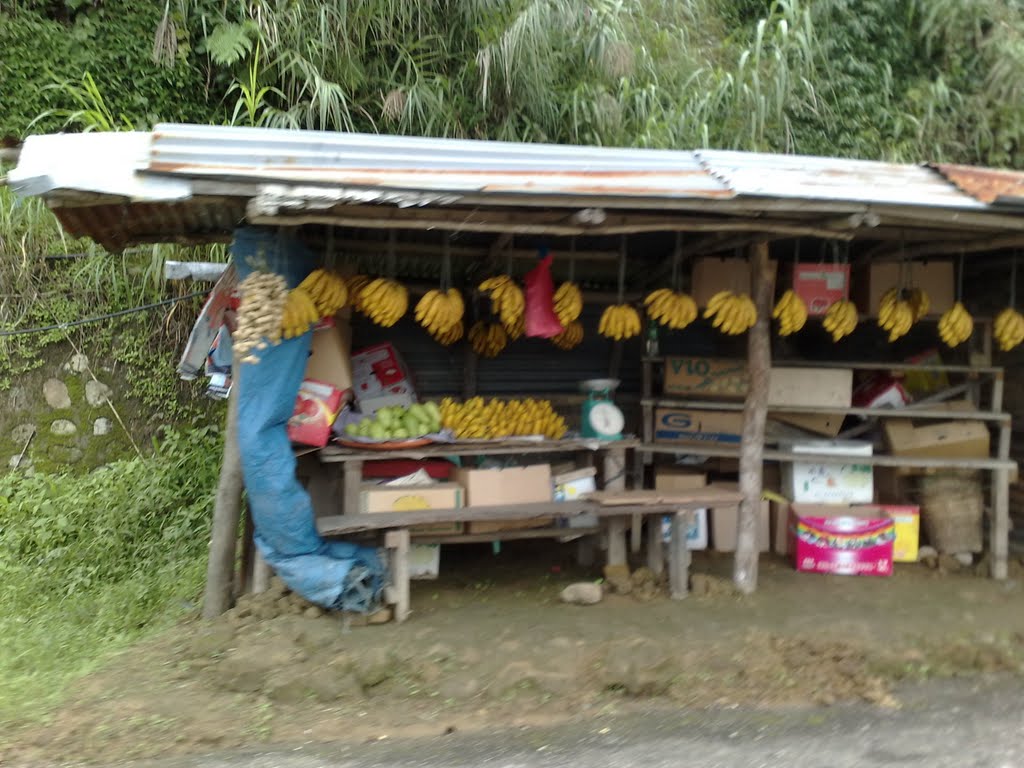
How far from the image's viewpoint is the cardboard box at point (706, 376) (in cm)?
600

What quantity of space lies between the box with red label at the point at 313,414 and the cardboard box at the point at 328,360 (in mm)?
107

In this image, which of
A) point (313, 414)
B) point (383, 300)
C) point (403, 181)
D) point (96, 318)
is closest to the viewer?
point (403, 181)

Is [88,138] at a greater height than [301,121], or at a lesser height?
lesser

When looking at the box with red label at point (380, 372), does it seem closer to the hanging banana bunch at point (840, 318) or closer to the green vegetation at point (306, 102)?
the green vegetation at point (306, 102)

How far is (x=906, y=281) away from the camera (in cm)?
571

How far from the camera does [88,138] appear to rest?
407 cm

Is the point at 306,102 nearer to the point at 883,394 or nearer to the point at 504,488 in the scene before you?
the point at 504,488

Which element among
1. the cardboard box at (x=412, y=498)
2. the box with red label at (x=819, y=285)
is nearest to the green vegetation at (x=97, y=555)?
the cardboard box at (x=412, y=498)

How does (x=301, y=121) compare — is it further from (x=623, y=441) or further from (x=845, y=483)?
(x=845, y=483)

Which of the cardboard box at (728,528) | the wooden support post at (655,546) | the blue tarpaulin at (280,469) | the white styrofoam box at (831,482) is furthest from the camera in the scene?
the cardboard box at (728,528)

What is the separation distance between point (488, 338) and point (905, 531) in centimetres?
355

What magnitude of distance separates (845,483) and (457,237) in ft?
11.4

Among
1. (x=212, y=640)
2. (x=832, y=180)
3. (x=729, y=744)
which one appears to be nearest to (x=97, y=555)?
(x=212, y=640)

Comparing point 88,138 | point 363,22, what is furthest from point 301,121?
point 88,138
